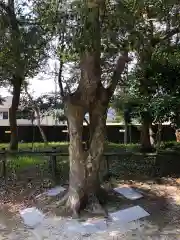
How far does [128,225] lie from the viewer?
7.17 meters

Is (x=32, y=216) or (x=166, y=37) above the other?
(x=166, y=37)

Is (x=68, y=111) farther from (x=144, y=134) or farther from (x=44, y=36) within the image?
(x=144, y=134)

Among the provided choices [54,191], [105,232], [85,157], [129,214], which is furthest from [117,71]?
[105,232]

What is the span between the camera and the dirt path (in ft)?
21.9

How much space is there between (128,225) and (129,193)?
1.59m

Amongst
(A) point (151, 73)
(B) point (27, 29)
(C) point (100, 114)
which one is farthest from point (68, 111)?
(A) point (151, 73)

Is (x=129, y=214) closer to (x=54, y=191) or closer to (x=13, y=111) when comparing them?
(x=54, y=191)

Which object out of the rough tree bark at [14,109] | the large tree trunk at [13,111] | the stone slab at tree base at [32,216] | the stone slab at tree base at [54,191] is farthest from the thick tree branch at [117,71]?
the large tree trunk at [13,111]

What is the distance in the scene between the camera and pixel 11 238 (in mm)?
6613

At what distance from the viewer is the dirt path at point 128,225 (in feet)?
21.9

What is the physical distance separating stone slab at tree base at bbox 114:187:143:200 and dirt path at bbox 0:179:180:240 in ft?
0.57

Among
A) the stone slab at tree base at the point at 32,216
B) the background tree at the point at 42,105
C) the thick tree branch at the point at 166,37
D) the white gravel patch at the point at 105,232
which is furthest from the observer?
the background tree at the point at 42,105

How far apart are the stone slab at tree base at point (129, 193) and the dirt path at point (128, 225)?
18 cm

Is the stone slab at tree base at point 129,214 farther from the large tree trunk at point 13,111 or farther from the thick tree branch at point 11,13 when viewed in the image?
the large tree trunk at point 13,111
